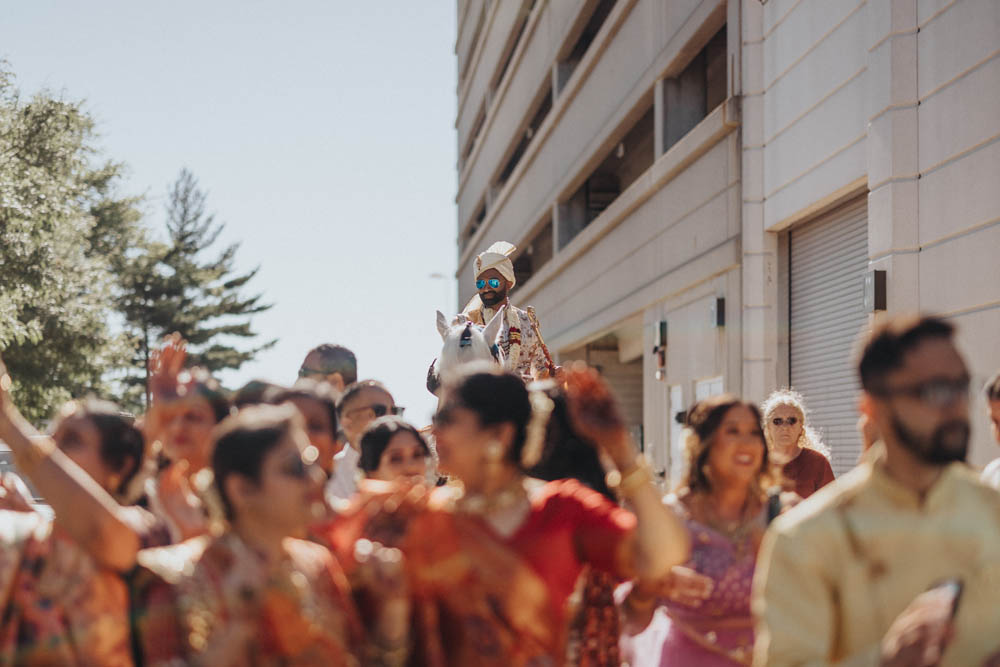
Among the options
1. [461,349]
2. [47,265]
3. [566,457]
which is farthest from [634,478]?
[47,265]

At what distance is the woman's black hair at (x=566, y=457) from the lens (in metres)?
4.76

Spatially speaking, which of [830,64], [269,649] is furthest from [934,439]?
[830,64]

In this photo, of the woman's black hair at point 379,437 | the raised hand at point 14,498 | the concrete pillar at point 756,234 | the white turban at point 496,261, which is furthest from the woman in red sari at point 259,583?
the concrete pillar at point 756,234

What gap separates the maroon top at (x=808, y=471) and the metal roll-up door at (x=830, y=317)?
4279 millimetres

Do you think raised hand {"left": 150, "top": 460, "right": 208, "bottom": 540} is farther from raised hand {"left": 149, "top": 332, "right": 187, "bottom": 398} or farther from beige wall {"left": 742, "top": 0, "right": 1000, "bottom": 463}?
beige wall {"left": 742, "top": 0, "right": 1000, "bottom": 463}

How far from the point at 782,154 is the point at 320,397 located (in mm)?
10693

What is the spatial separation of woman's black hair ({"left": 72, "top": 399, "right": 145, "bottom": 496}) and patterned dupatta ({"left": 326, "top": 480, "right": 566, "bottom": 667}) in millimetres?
720

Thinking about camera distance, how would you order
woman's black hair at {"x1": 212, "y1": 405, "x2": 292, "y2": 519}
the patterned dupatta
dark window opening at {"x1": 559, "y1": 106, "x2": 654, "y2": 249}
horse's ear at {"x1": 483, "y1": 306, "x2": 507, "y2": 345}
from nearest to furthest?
woman's black hair at {"x1": 212, "y1": 405, "x2": 292, "y2": 519}
the patterned dupatta
horse's ear at {"x1": 483, "y1": 306, "x2": 507, "y2": 345}
dark window opening at {"x1": 559, "y1": 106, "x2": 654, "y2": 249}

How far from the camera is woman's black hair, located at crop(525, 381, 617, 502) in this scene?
476 centimetres

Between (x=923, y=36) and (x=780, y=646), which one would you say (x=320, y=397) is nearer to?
(x=780, y=646)

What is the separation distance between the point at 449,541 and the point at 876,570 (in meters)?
1.15

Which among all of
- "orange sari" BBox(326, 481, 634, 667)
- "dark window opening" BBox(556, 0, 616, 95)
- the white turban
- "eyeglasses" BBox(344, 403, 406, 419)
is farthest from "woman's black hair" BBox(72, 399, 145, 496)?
"dark window opening" BBox(556, 0, 616, 95)

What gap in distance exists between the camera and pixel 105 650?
3.31 metres

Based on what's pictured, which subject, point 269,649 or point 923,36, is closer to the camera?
point 269,649
